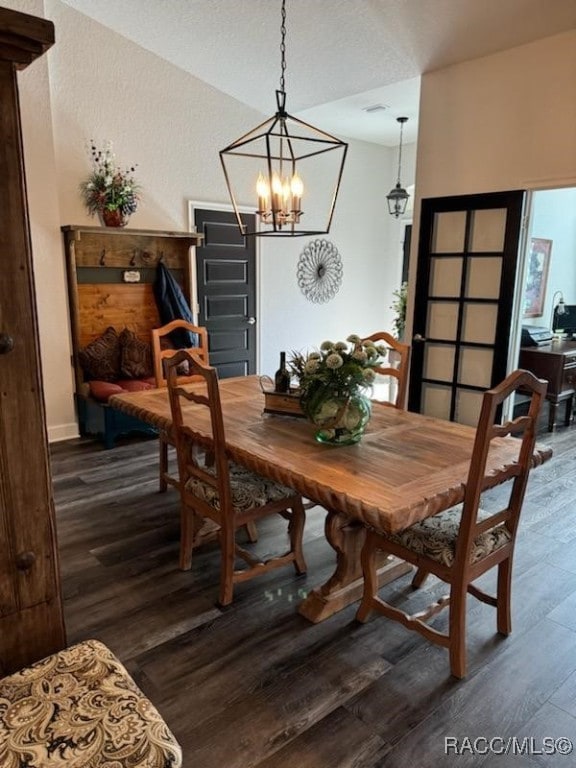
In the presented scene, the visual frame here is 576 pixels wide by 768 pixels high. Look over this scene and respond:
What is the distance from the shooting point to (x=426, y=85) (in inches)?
169

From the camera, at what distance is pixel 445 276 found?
4496 mm

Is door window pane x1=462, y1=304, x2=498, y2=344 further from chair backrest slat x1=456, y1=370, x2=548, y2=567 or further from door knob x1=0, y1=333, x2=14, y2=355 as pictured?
door knob x1=0, y1=333, x2=14, y2=355

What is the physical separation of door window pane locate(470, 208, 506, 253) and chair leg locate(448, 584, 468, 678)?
2.99m

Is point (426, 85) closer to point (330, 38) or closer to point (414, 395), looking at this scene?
point (330, 38)

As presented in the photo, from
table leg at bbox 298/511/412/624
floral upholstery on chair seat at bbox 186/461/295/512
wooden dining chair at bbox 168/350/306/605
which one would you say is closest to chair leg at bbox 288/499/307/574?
wooden dining chair at bbox 168/350/306/605

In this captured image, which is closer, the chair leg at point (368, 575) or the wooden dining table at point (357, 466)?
the wooden dining table at point (357, 466)

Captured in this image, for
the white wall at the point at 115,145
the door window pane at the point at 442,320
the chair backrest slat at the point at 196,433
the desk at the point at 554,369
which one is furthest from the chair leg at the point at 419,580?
the white wall at the point at 115,145

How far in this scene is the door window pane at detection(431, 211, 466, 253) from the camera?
14.2 feet

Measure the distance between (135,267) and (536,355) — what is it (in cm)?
395

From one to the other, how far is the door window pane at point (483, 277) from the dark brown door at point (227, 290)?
248 centimetres

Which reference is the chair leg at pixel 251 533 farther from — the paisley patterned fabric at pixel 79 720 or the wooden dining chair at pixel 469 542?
the paisley patterned fabric at pixel 79 720

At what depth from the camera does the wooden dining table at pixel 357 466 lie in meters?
1.74

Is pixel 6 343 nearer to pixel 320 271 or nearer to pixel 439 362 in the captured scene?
pixel 439 362

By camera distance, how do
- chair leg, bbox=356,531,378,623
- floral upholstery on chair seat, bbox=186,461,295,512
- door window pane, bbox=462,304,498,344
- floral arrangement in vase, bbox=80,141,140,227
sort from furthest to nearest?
floral arrangement in vase, bbox=80,141,140,227 → door window pane, bbox=462,304,498,344 → floral upholstery on chair seat, bbox=186,461,295,512 → chair leg, bbox=356,531,378,623
